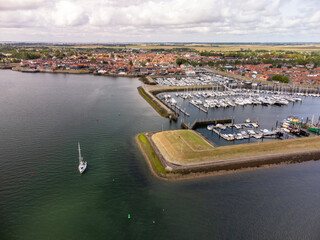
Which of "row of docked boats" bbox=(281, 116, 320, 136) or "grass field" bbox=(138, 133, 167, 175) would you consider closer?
"grass field" bbox=(138, 133, 167, 175)

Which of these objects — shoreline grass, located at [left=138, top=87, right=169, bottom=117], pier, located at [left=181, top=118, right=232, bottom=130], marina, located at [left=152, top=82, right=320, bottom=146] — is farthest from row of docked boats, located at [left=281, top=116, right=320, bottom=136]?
shoreline grass, located at [left=138, top=87, right=169, bottom=117]

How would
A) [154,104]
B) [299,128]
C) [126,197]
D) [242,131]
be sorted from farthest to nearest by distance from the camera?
[154,104], [299,128], [242,131], [126,197]

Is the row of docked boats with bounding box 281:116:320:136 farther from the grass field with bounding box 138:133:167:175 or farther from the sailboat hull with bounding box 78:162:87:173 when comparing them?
the sailboat hull with bounding box 78:162:87:173

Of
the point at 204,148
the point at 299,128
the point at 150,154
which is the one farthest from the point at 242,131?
the point at 150,154

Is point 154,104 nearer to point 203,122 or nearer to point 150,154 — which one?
point 203,122

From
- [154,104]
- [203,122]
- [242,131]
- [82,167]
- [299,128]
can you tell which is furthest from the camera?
[154,104]

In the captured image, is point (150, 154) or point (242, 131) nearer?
point (150, 154)

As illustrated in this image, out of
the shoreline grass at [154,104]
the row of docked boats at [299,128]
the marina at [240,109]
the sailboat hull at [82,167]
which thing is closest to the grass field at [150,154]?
the sailboat hull at [82,167]

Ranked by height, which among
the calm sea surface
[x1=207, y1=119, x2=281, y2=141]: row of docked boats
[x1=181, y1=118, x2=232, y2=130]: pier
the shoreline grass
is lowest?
the calm sea surface
